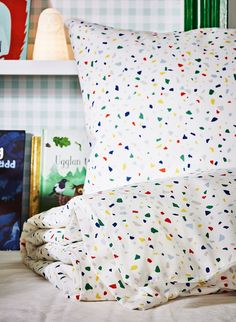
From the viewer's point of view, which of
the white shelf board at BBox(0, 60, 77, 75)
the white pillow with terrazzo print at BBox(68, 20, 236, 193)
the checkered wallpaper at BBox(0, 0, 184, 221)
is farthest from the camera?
the checkered wallpaper at BBox(0, 0, 184, 221)

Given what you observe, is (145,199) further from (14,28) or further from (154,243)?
(14,28)

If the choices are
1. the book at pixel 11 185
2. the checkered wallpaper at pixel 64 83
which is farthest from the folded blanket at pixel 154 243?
the checkered wallpaper at pixel 64 83

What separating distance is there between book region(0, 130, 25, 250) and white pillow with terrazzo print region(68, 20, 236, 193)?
1.00 feet

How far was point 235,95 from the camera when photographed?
58.2 inches

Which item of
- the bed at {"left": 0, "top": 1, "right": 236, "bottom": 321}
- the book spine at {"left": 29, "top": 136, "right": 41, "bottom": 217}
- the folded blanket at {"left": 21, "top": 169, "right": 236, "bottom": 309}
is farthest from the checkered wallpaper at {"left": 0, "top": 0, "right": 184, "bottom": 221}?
the folded blanket at {"left": 21, "top": 169, "right": 236, "bottom": 309}

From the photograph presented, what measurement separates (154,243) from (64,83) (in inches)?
37.2

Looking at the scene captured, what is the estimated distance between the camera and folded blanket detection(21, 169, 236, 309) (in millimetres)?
1059

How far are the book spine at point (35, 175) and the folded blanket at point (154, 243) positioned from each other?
68cm

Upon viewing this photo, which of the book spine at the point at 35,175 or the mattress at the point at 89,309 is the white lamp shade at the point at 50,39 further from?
the mattress at the point at 89,309

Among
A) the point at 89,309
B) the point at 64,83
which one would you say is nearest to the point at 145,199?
the point at 89,309

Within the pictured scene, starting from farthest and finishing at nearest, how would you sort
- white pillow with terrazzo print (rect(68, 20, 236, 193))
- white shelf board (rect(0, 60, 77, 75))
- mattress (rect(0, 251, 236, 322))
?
white shelf board (rect(0, 60, 77, 75))
white pillow with terrazzo print (rect(68, 20, 236, 193))
mattress (rect(0, 251, 236, 322))

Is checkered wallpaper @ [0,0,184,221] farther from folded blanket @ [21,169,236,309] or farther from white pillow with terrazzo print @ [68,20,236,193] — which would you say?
folded blanket @ [21,169,236,309]

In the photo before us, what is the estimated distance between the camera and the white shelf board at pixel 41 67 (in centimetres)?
177

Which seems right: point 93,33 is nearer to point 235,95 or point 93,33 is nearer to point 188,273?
point 235,95
